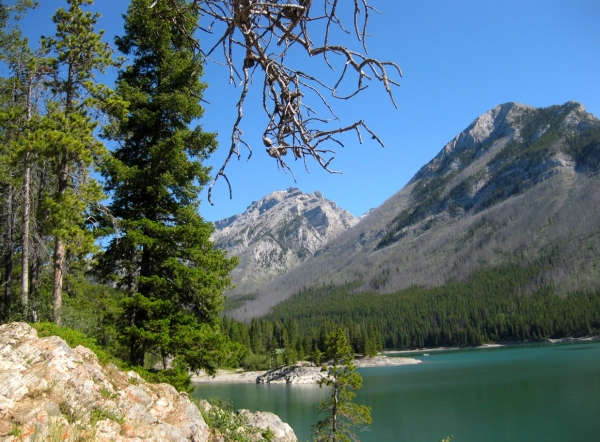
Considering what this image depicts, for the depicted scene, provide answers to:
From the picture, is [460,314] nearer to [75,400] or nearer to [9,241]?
[9,241]

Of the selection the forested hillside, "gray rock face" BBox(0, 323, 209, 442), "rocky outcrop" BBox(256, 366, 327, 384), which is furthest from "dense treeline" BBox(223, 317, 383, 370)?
"gray rock face" BBox(0, 323, 209, 442)

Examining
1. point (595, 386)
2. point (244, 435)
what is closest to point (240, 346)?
point (244, 435)

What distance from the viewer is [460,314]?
437ft

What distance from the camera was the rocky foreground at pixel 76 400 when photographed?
4.95 m

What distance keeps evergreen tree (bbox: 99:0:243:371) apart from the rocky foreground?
2.82m

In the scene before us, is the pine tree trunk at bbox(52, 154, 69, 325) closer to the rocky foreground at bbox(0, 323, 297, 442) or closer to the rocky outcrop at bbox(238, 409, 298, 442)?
the rocky foreground at bbox(0, 323, 297, 442)

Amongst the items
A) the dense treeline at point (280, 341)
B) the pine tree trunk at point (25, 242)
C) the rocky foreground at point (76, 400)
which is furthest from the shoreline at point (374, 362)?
the rocky foreground at point (76, 400)

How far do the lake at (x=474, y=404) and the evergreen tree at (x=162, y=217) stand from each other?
1956cm

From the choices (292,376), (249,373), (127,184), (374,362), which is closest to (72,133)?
(127,184)

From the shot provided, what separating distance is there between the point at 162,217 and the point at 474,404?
34.7 m

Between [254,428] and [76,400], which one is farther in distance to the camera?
[254,428]

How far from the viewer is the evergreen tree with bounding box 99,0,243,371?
11.4m

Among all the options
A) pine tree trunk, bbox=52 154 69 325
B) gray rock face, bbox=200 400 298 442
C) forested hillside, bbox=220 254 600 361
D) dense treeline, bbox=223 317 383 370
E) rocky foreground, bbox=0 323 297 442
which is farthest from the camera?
forested hillside, bbox=220 254 600 361

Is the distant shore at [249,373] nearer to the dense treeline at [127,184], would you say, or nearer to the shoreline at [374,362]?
the shoreline at [374,362]
